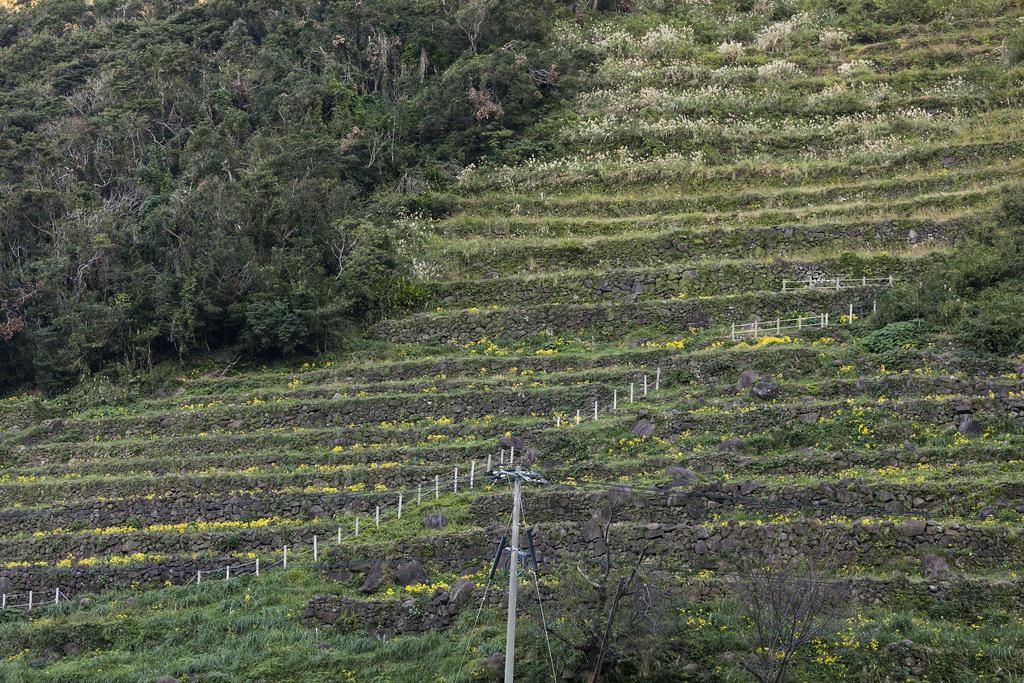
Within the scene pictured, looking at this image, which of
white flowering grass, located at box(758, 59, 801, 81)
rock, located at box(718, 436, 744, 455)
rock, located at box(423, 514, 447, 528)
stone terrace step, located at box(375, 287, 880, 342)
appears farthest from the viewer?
white flowering grass, located at box(758, 59, 801, 81)

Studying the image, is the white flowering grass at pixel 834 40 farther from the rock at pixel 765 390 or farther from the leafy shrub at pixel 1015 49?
the rock at pixel 765 390

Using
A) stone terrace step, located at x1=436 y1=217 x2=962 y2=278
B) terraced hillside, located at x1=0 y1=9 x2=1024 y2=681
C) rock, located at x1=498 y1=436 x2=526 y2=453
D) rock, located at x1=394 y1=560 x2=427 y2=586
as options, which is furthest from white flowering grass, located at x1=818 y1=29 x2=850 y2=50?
rock, located at x1=394 y1=560 x2=427 y2=586

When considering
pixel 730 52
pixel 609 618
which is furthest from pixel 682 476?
pixel 730 52

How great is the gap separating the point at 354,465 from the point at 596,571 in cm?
1251

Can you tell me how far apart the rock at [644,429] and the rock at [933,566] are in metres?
10.5

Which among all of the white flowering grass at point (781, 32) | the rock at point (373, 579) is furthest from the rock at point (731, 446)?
the white flowering grass at point (781, 32)

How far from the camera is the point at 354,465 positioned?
150ft

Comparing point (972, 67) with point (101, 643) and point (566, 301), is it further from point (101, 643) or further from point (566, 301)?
point (101, 643)

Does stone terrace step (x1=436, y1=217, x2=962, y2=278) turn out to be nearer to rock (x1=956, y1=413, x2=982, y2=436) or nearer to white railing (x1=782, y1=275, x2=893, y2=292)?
white railing (x1=782, y1=275, x2=893, y2=292)

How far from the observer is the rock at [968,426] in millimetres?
40469

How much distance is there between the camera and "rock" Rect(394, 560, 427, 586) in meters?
38.8

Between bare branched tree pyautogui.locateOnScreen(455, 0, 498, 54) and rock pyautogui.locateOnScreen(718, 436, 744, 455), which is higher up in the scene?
bare branched tree pyautogui.locateOnScreen(455, 0, 498, 54)

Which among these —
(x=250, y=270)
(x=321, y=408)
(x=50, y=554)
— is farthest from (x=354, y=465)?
(x=250, y=270)

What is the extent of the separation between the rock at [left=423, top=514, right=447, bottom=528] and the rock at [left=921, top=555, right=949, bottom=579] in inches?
536
